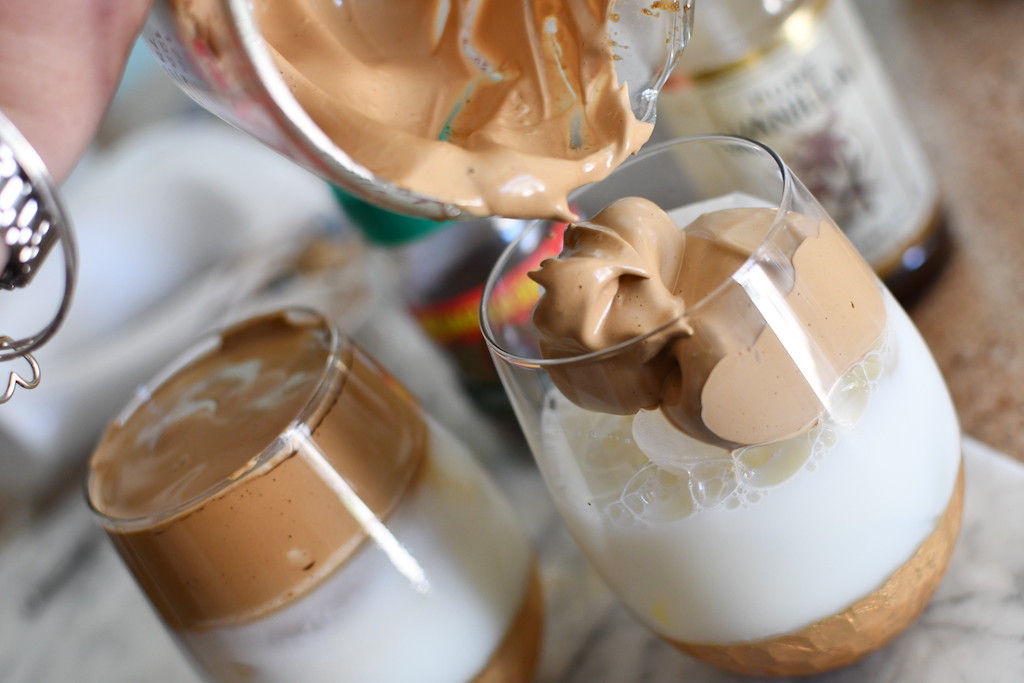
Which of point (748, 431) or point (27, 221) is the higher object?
point (27, 221)

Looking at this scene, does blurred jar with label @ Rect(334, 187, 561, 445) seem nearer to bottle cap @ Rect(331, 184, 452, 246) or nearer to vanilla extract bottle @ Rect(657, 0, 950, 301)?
bottle cap @ Rect(331, 184, 452, 246)

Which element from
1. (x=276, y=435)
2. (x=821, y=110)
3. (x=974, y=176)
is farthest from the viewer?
(x=974, y=176)

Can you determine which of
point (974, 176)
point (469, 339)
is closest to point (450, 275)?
point (469, 339)

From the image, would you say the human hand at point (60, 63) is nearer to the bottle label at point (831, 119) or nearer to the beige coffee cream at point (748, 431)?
the beige coffee cream at point (748, 431)

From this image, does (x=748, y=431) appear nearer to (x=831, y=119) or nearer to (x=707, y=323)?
(x=707, y=323)

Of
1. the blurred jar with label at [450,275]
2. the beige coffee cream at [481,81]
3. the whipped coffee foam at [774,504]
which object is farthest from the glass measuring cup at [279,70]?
the blurred jar with label at [450,275]
